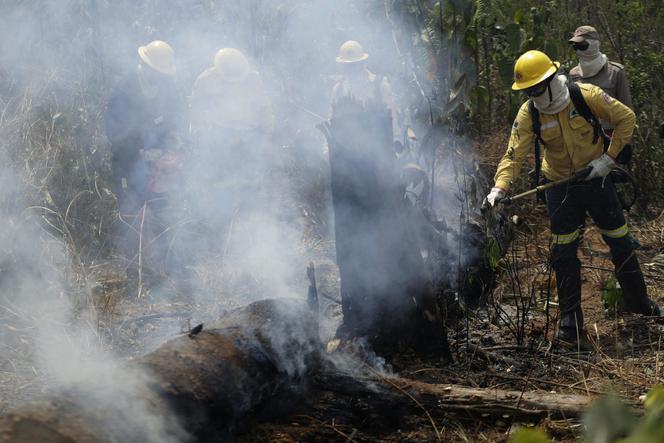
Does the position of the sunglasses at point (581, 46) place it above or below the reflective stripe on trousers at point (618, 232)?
above

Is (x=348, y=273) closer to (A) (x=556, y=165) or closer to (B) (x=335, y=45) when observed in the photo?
(A) (x=556, y=165)

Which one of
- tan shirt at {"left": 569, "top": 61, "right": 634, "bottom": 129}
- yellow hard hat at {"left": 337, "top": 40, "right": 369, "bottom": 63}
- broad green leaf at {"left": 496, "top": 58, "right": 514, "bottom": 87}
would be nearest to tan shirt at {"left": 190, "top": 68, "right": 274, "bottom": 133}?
yellow hard hat at {"left": 337, "top": 40, "right": 369, "bottom": 63}

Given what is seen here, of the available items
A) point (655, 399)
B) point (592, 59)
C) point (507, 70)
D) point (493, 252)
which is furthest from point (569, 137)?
point (655, 399)

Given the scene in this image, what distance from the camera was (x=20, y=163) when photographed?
5859mm

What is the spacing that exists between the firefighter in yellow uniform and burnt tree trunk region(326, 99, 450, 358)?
3.30ft

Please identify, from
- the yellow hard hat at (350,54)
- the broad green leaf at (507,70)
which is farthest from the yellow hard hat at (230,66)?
the broad green leaf at (507,70)

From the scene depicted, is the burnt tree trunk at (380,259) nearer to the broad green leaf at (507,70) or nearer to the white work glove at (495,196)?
the white work glove at (495,196)

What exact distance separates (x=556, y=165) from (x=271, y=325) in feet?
7.91

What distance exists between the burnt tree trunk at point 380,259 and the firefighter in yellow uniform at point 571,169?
100cm

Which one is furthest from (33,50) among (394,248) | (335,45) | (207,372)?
(207,372)

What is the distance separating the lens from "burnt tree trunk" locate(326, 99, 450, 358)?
11.9ft

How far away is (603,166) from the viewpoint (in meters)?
4.29

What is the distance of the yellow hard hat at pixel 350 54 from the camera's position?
271 inches

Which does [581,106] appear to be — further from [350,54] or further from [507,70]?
[350,54]
